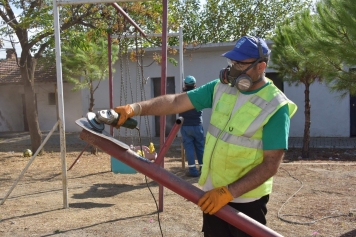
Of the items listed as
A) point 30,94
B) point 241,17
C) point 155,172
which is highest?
point 241,17

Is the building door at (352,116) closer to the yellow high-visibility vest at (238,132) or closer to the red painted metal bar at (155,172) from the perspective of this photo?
the yellow high-visibility vest at (238,132)

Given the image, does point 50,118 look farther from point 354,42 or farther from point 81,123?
point 81,123

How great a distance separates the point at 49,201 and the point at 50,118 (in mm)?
15224

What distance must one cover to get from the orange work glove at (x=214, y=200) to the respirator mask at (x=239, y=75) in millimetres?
644

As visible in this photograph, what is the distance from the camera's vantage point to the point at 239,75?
2.68 metres

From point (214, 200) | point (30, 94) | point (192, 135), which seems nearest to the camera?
point (214, 200)

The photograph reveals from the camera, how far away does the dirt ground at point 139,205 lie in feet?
16.2

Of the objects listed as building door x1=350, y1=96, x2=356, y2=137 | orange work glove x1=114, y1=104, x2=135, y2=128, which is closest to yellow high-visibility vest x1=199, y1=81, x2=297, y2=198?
orange work glove x1=114, y1=104, x2=135, y2=128

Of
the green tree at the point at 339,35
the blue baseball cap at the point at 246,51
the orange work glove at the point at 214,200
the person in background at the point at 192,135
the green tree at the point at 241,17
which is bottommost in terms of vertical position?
the person in background at the point at 192,135


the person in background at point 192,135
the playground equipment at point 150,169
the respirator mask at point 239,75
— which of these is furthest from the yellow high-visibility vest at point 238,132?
the person in background at point 192,135

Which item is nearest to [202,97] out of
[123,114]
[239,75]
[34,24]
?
[239,75]

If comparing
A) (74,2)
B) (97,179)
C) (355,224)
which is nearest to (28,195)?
(97,179)

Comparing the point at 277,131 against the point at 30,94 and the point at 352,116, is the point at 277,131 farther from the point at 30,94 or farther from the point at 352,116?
the point at 352,116

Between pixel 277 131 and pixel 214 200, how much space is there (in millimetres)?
551
